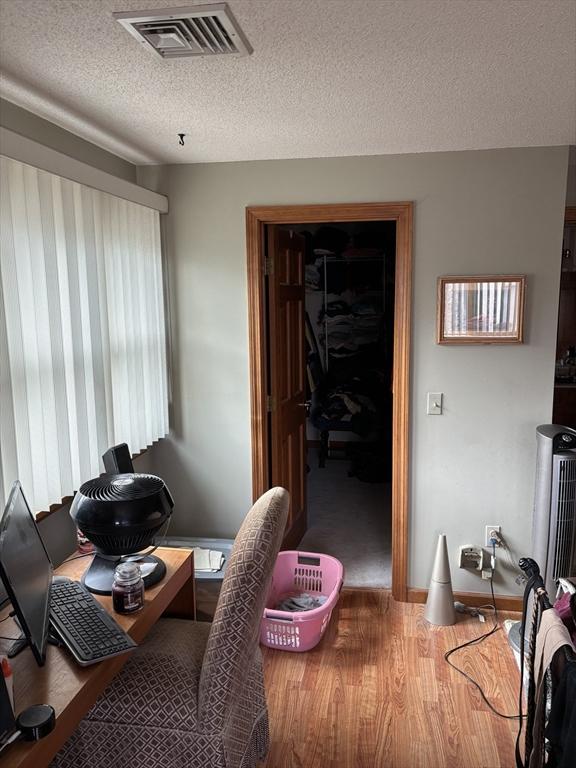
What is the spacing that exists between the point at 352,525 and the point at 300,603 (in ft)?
4.26

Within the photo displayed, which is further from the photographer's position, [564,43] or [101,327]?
[101,327]

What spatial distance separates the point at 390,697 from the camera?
2459 mm

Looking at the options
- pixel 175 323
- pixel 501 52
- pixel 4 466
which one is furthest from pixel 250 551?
pixel 175 323

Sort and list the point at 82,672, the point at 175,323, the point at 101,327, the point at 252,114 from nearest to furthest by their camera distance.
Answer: the point at 82,672, the point at 252,114, the point at 101,327, the point at 175,323

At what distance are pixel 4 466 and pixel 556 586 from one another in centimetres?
244

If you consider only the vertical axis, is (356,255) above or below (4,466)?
above

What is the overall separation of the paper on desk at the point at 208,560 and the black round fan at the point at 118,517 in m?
0.99

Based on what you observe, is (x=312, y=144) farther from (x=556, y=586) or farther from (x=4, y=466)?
(x=556, y=586)

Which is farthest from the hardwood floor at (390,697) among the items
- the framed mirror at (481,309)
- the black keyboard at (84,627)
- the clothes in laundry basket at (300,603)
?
the framed mirror at (481,309)

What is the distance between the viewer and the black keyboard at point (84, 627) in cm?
155

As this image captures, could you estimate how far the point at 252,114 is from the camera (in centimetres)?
222

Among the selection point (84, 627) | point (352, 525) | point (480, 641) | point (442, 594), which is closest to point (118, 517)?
point (84, 627)

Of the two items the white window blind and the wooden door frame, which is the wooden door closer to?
the wooden door frame

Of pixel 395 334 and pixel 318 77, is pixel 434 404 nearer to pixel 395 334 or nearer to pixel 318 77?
pixel 395 334
